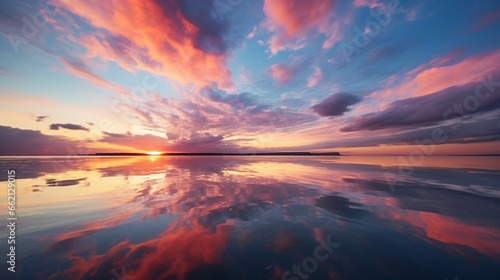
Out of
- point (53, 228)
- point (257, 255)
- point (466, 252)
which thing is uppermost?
point (53, 228)

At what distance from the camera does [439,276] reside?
5047 mm

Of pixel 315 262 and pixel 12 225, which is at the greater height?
pixel 12 225

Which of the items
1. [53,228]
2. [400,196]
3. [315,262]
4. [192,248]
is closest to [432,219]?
[400,196]

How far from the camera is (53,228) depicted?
25.9ft

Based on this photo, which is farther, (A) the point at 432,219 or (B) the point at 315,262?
(A) the point at 432,219

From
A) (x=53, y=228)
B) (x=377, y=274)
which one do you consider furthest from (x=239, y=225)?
(x=53, y=228)

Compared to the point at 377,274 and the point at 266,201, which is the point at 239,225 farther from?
the point at 377,274

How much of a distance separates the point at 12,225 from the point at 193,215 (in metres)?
7.40

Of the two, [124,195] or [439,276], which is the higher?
[124,195]

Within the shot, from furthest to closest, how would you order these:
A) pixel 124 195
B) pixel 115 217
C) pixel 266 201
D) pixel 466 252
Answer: pixel 124 195 < pixel 266 201 < pixel 115 217 < pixel 466 252

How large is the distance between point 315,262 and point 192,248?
381 centimetres

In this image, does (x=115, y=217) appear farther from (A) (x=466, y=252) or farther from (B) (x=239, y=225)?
(A) (x=466, y=252)

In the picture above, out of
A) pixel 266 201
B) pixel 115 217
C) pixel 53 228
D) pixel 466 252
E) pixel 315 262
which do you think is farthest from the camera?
pixel 266 201

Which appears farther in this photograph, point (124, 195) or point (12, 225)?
point (124, 195)
